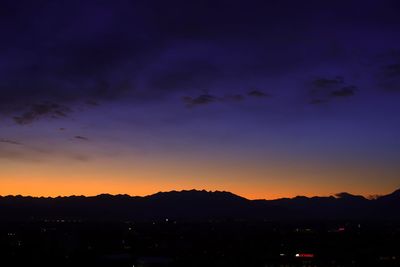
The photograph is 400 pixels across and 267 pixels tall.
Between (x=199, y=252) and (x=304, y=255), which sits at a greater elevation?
(x=199, y=252)

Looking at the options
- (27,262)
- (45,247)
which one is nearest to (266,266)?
(27,262)

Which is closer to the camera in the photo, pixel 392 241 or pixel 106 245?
pixel 106 245

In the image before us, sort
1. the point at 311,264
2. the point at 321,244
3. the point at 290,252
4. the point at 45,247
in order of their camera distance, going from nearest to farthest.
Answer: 1. the point at 311,264
2. the point at 45,247
3. the point at 290,252
4. the point at 321,244

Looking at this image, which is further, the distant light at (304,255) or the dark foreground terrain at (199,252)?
the distant light at (304,255)

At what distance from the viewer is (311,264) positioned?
10094 cm

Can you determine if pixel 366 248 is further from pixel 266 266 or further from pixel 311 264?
pixel 266 266

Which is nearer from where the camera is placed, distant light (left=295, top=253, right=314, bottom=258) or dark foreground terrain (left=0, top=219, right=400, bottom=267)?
dark foreground terrain (left=0, top=219, right=400, bottom=267)

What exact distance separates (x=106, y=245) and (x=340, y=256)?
186ft

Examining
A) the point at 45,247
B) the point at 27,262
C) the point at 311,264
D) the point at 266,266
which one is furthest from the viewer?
the point at 45,247

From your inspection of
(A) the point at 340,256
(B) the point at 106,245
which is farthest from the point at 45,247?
(A) the point at 340,256

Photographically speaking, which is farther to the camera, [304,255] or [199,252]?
[304,255]

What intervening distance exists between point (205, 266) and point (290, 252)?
38.5 metres

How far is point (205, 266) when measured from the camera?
285ft

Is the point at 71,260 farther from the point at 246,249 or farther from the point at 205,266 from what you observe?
the point at 246,249
